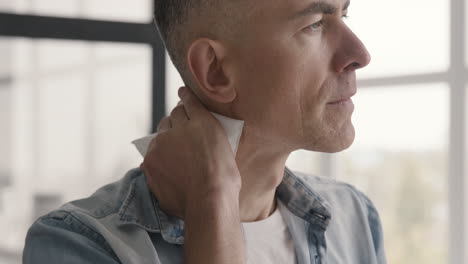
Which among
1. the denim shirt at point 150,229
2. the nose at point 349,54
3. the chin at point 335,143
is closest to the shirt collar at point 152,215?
the denim shirt at point 150,229

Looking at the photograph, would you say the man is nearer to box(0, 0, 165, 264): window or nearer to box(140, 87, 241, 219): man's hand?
box(140, 87, 241, 219): man's hand

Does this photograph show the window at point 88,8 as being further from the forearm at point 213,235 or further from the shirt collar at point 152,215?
the forearm at point 213,235

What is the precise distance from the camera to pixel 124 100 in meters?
3.04

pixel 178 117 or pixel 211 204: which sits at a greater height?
pixel 178 117

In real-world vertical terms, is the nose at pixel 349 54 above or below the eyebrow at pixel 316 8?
below

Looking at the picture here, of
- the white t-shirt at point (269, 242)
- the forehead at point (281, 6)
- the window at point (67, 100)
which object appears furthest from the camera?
the window at point (67, 100)

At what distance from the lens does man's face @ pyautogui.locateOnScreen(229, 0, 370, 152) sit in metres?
1.36

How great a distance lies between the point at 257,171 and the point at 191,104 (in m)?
0.22

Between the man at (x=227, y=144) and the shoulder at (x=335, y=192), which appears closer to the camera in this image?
the man at (x=227, y=144)

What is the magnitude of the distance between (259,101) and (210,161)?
0.65 ft

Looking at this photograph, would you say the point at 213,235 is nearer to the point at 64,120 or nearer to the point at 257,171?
the point at 257,171

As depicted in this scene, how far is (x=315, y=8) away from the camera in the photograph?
1.34m

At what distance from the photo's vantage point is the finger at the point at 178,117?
1382 mm

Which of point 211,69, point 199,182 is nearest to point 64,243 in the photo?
point 199,182
